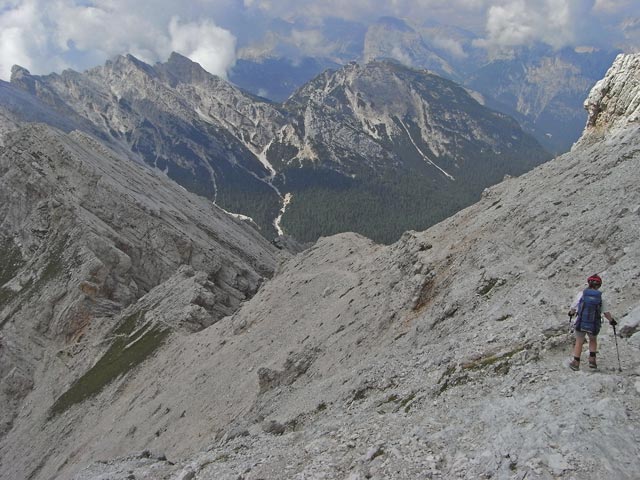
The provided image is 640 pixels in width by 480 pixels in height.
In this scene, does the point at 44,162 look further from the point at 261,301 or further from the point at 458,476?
the point at 458,476

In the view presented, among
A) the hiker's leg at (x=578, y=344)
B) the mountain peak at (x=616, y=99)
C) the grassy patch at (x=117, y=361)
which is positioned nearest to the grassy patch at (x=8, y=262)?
the grassy patch at (x=117, y=361)

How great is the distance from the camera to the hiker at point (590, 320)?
676 inches

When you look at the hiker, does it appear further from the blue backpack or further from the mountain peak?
the mountain peak

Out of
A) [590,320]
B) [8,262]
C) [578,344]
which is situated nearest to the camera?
[590,320]

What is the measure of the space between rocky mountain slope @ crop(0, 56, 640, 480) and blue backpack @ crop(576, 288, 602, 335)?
149 centimetres

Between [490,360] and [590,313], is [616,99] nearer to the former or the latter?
[490,360]

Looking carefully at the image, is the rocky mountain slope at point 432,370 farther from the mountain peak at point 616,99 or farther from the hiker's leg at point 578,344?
the hiker's leg at point 578,344

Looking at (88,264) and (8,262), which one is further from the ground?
(88,264)

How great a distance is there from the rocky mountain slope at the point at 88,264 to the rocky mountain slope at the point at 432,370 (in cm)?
1200

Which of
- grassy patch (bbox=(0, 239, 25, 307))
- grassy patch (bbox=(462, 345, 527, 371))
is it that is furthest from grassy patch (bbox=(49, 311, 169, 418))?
grassy patch (bbox=(462, 345, 527, 371))

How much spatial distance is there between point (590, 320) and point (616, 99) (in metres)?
36.3

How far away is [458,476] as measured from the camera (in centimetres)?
1545

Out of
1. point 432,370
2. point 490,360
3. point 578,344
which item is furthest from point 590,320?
point 432,370

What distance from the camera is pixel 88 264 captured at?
92438mm
